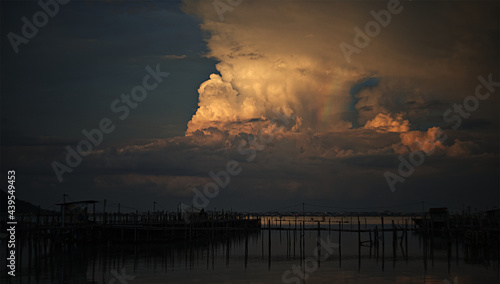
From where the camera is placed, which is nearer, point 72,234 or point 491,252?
point 491,252

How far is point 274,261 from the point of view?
3869cm

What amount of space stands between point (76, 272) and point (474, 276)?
85.6 ft

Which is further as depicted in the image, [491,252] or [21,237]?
[21,237]

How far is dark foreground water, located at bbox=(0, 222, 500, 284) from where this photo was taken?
29.1 meters

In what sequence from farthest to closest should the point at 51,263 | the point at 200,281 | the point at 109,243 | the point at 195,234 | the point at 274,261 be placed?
1. the point at 195,234
2. the point at 109,243
3. the point at 274,261
4. the point at 51,263
5. the point at 200,281

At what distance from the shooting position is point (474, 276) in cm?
3042

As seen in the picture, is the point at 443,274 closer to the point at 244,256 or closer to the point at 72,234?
the point at 244,256

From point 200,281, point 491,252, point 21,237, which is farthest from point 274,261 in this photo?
point 21,237

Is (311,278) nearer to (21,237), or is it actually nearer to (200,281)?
(200,281)

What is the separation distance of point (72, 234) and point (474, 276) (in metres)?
37.7

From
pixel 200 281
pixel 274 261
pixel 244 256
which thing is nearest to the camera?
pixel 200 281

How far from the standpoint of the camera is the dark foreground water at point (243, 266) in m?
29.1

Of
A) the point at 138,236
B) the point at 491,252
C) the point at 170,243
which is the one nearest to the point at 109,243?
the point at 138,236

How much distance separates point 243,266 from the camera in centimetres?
3519
